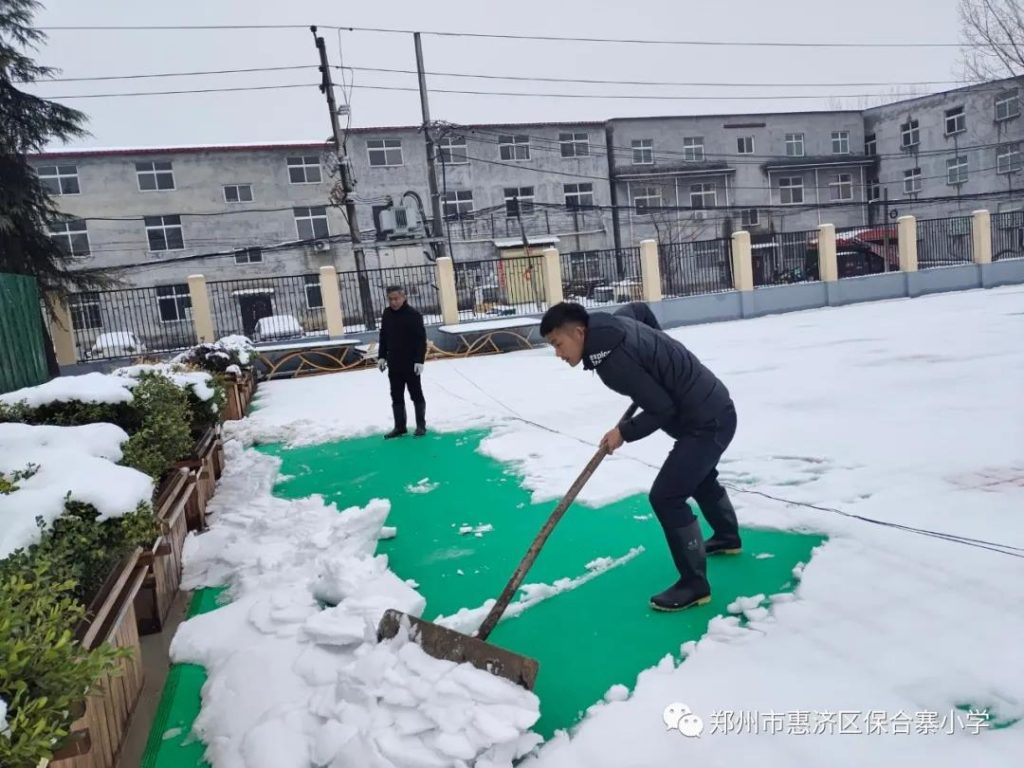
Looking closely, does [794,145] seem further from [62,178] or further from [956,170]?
[62,178]

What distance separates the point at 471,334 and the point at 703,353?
540 cm

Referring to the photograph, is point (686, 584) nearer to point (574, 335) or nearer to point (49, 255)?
point (574, 335)

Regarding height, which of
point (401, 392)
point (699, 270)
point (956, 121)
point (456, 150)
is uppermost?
point (456, 150)

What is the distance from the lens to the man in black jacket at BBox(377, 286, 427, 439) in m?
7.35

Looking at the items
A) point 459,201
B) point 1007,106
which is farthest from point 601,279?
point 1007,106

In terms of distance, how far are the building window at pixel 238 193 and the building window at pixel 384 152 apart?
506 centimetres

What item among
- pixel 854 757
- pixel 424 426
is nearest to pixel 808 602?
pixel 854 757

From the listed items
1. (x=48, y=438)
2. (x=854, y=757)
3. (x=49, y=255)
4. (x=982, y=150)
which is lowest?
(x=854, y=757)

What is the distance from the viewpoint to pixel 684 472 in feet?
10.1

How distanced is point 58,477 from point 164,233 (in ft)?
94.6

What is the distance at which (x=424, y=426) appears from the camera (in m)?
7.55

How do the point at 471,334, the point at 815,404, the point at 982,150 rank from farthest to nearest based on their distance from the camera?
the point at 982,150
the point at 471,334
the point at 815,404

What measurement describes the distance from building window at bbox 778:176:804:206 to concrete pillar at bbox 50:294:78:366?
3135cm

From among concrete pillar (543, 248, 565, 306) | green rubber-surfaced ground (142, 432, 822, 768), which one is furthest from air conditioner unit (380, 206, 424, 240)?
green rubber-surfaced ground (142, 432, 822, 768)
